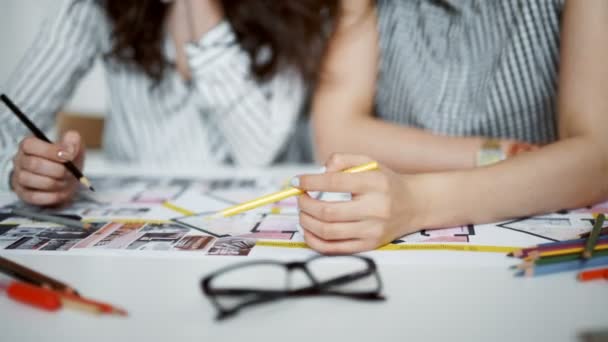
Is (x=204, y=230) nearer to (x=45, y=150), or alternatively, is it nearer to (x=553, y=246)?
(x=45, y=150)

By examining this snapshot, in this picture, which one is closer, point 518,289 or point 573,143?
point 518,289

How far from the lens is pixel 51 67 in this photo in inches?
34.3

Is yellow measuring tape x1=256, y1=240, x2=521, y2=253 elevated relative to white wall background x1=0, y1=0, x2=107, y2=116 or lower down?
lower down

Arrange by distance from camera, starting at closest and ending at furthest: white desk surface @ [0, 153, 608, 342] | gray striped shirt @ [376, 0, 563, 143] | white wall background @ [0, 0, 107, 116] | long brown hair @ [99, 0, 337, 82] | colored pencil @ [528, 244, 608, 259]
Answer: white desk surface @ [0, 153, 608, 342]
colored pencil @ [528, 244, 608, 259]
gray striped shirt @ [376, 0, 563, 143]
long brown hair @ [99, 0, 337, 82]
white wall background @ [0, 0, 107, 116]

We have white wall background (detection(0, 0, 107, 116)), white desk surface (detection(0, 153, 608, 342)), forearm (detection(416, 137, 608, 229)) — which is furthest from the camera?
white wall background (detection(0, 0, 107, 116))

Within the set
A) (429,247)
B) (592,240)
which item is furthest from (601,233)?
(429,247)

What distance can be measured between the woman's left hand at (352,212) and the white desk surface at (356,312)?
0.16 feet

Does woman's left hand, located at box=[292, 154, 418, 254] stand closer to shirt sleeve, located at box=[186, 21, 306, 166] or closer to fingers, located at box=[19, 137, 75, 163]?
fingers, located at box=[19, 137, 75, 163]

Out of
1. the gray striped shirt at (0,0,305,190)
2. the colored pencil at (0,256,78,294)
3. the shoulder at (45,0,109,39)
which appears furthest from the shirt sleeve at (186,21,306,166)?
the colored pencil at (0,256,78,294)

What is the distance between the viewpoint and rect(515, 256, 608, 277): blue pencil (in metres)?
0.44

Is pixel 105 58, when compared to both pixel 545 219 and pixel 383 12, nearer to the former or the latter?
pixel 383 12

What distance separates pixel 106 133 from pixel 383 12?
73 cm

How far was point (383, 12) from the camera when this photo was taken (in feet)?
3.05

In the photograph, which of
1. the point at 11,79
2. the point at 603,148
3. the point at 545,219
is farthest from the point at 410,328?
the point at 11,79
